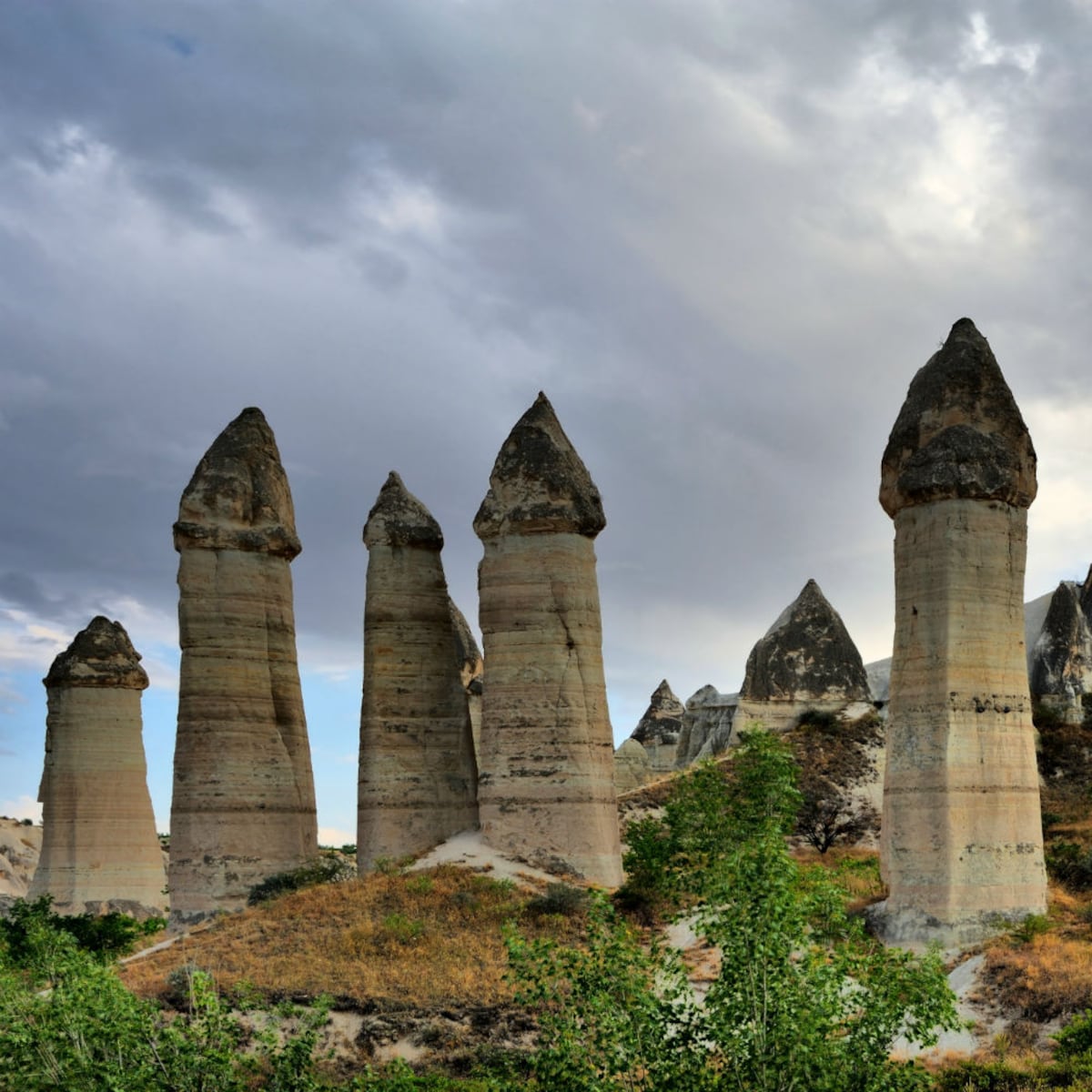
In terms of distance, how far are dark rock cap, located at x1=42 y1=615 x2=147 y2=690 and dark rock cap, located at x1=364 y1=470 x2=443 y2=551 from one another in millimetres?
10718

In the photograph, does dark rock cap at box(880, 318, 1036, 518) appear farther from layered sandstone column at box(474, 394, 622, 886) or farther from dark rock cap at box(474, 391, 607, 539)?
layered sandstone column at box(474, 394, 622, 886)

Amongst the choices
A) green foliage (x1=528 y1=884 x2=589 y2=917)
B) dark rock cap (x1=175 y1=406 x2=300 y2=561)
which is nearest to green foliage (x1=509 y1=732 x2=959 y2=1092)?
green foliage (x1=528 y1=884 x2=589 y2=917)

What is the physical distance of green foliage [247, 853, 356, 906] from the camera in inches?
1150

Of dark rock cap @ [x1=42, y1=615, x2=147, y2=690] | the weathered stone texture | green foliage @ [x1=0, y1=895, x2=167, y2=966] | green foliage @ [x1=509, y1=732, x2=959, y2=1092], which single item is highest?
dark rock cap @ [x1=42, y1=615, x2=147, y2=690]

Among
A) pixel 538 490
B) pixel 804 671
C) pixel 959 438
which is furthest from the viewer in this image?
pixel 804 671

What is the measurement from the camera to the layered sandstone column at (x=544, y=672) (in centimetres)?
2739

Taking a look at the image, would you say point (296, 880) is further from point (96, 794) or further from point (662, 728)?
point (662, 728)

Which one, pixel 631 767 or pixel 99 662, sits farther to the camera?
pixel 631 767

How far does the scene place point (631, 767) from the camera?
5184 cm

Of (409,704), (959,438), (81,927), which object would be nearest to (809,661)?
(409,704)

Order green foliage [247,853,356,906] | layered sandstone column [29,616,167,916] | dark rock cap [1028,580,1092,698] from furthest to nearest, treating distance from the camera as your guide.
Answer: dark rock cap [1028,580,1092,698]
layered sandstone column [29,616,167,916]
green foliage [247,853,356,906]

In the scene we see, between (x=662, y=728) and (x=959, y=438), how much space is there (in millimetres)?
38648

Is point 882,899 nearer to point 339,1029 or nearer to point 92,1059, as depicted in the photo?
point 339,1029

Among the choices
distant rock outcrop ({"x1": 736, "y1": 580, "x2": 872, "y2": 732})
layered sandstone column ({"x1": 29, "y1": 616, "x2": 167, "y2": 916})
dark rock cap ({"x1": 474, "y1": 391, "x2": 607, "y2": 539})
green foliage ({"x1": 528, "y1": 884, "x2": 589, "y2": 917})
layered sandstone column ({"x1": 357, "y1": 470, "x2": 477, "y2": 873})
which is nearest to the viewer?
green foliage ({"x1": 528, "y1": 884, "x2": 589, "y2": 917})
